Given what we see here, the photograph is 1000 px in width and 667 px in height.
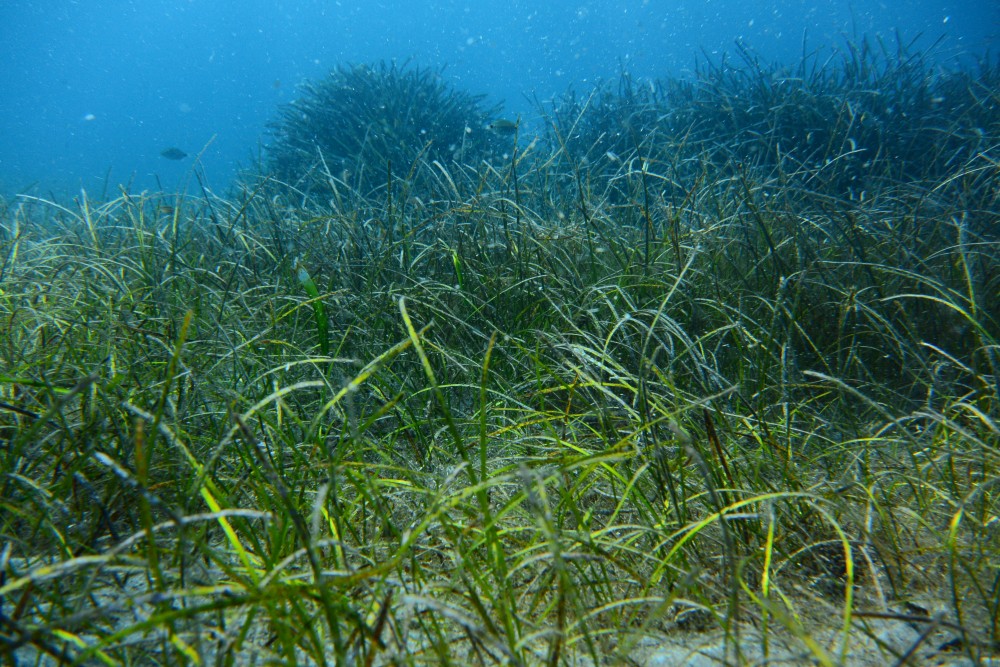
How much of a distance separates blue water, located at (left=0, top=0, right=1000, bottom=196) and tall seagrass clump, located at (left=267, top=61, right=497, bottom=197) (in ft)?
326

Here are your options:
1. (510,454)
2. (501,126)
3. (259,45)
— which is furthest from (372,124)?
(259,45)

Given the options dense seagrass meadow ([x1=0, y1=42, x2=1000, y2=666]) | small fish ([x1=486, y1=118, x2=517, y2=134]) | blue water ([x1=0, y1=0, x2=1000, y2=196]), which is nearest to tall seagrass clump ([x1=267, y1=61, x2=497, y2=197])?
small fish ([x1=486, y1=118, x2=517, y2=134])

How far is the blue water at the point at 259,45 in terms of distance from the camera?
10525 centimetres

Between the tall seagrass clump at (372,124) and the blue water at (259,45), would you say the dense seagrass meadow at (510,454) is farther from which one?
the blue water at (259,45)

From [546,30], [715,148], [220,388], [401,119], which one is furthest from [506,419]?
[546,30]

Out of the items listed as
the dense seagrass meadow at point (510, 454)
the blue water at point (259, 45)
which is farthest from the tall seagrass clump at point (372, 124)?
the blue water at point (259, 45)

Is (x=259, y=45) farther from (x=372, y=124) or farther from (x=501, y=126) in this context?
(x=501, y=126)

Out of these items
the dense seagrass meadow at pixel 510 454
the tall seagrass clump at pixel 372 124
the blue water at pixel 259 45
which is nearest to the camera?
the dense seagrass meadow at pixel 510 454

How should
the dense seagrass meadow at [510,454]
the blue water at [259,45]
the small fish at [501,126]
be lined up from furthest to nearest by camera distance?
the blue water at [259,45]
the small fish at [501,126]
the dense seagrass meadow at [510,454]

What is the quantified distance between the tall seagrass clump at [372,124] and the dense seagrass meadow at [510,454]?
2524 millimetres

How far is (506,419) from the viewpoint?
164 centimetres

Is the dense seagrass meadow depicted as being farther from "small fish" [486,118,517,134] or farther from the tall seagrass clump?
"small fish" [486,118,517,134]

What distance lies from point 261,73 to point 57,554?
140 metres

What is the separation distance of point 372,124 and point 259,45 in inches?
5392
